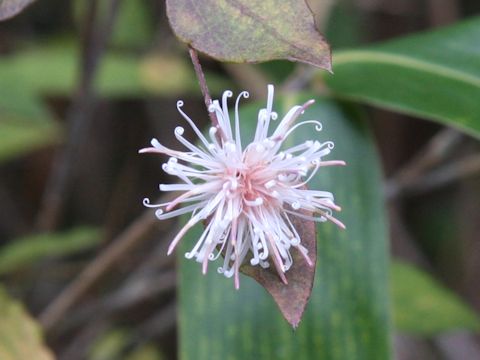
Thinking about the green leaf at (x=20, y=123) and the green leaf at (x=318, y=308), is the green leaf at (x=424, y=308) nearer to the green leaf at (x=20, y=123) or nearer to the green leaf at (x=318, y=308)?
the green leaf at (x=318, y=308)

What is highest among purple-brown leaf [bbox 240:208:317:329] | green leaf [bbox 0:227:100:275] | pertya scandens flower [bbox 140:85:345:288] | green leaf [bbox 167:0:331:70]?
green leaf [bbox 0:227:100:275]

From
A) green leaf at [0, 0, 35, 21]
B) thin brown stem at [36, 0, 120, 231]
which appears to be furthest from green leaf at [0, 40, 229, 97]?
green leaf at [0, 0, 35, 21]

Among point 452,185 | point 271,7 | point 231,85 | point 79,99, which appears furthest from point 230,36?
point 452,185

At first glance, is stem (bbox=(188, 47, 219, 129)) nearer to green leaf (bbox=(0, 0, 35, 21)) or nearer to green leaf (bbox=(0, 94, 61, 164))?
green leaf (bbox=(0, 0, 35, 21))

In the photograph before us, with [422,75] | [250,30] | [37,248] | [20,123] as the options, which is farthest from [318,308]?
[20,123]

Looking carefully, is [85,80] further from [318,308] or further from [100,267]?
[318,308]

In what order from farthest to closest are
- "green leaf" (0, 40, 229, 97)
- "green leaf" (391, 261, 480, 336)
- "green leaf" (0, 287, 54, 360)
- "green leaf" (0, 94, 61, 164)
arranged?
"green leaf" (0, 40, 229, 97), "green leaf" (0, 94, 61, 164), "green leaf" (391, 261, 480, 336), "green leaf" (0, 287, 54, 360)

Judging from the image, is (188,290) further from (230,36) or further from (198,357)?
(230,36)

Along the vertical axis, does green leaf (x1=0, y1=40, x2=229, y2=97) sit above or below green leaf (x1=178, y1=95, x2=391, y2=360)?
above

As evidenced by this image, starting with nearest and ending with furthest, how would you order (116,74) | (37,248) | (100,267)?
1. (100,267)
2. (37,248)
3. (116,74)
